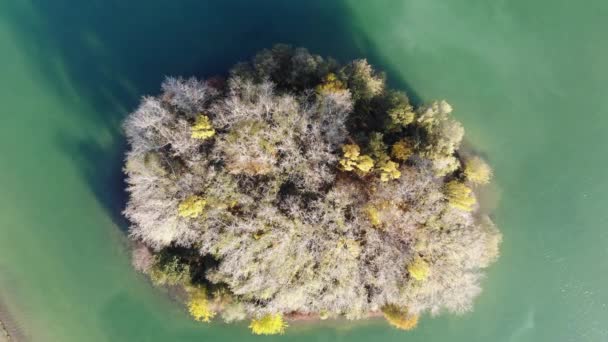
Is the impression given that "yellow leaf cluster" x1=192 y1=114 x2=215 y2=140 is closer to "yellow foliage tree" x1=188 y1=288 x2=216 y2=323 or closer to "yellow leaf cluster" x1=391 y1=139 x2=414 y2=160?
"yellow foliage tree" x1=188 y1=288 x2=216 y2=323

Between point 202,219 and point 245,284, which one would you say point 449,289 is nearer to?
point 245,284

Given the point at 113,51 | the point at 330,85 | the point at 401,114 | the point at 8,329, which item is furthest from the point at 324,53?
the point at 8,329

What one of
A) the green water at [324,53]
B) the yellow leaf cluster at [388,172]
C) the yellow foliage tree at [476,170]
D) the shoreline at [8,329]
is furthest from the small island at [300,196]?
the shoreline at [8,329]

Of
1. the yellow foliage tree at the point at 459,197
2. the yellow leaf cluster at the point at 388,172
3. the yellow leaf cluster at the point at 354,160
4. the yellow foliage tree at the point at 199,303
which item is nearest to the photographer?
the yellow leaf cluster at the point at 354,160

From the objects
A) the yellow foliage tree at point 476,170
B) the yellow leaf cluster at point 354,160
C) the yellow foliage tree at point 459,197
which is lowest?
the yellow leaf cluster at point 354,160

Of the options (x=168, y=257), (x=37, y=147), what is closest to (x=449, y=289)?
(x=168, y=257)

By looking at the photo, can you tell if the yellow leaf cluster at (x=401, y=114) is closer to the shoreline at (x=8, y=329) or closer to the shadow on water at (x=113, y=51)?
the shadow on water at (x=113, y=51)

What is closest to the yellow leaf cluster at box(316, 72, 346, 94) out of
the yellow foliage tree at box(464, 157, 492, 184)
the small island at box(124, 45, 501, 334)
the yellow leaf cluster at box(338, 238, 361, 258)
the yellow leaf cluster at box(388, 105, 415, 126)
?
the small island at box(124, 45, 501, 334)
